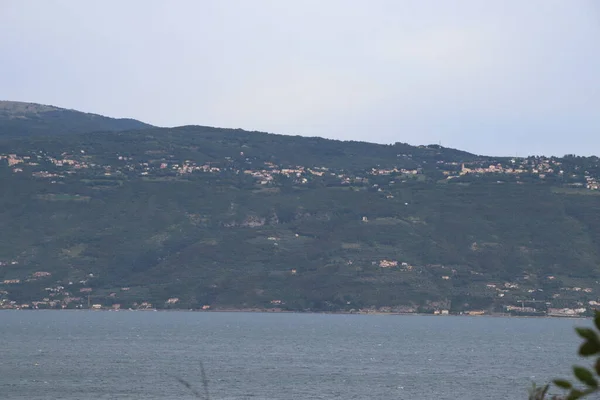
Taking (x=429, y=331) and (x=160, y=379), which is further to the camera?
(x=429, y=331)

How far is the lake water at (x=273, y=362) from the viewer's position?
3302 inches

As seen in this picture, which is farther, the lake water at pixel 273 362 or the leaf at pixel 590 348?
the lake water at pixel 273 362

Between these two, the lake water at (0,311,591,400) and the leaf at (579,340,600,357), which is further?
the lake water at (0,311,591,400)

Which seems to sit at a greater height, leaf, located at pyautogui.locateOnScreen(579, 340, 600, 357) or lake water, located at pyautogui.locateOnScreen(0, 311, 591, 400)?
leaf, located at pyautogui.locateOnScreen(579, 340, 600, 357)

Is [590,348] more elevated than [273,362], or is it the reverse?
[590,348]

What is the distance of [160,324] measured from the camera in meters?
199

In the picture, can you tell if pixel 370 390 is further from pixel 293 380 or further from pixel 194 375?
pixel 194 375

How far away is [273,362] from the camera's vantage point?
11225 centimetres

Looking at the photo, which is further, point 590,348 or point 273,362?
point 273,362

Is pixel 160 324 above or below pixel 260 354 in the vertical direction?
below

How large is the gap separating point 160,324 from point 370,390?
118756 millimetres

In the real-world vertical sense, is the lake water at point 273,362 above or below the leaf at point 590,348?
below

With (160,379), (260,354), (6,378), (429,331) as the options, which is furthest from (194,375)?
(429,331)

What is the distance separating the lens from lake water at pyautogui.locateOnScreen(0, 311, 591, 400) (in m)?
83.9
